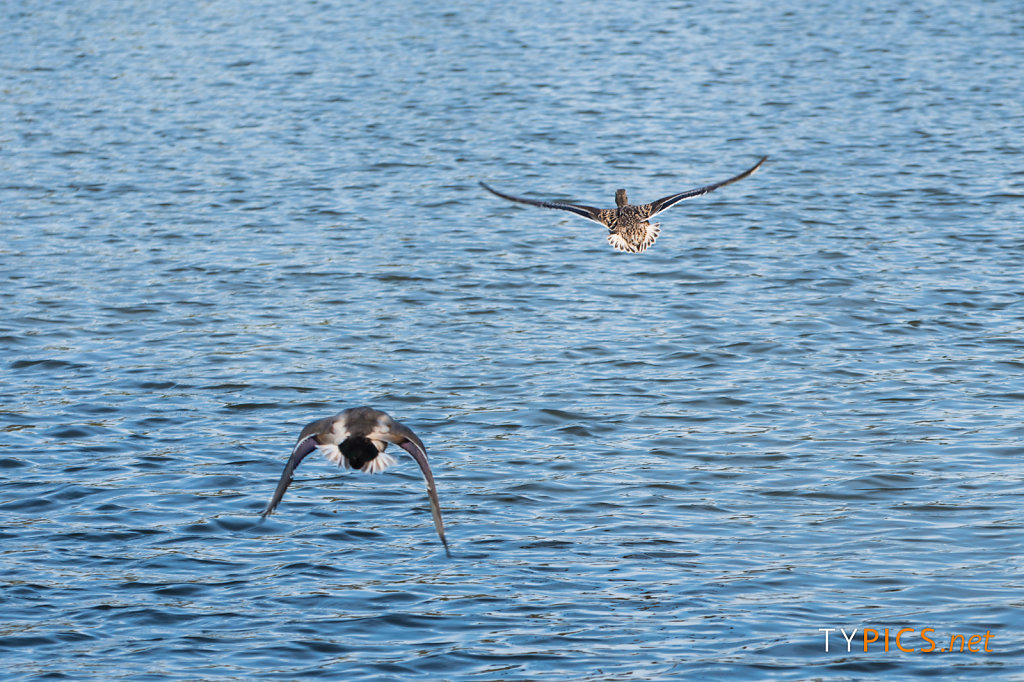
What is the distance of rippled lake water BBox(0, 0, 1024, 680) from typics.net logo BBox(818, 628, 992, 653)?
0.04 metres

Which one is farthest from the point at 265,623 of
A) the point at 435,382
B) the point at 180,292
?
the point at 180,292

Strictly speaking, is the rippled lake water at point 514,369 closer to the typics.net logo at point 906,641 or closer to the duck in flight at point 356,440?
the typics.net logo at point 906,641

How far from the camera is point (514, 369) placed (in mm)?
15438

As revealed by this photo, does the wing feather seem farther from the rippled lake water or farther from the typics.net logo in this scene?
the typics.net logo

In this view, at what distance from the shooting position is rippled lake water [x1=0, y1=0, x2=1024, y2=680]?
33.8ft

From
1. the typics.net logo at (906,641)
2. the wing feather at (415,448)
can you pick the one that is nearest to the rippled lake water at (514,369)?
the typics.net logo at (906,641)

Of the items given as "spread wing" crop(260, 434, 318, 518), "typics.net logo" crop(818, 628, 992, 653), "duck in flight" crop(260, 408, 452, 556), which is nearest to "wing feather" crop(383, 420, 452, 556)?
"duck in flight" crop(260, 408, 452, 556)

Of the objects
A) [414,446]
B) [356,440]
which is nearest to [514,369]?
[356,440]

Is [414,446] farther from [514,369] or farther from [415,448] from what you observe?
[514,369]

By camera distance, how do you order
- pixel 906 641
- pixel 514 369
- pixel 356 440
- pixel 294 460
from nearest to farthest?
pixel 294 460, pixel 356 440, pixel 906 641, pixel 514 369

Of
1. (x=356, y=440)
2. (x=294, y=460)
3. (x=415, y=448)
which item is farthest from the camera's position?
(x=356, y=440)

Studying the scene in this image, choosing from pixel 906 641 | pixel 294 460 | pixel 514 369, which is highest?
pixel 294 460

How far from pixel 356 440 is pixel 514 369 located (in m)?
6.31

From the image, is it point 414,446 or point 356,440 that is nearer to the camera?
point 414,446
